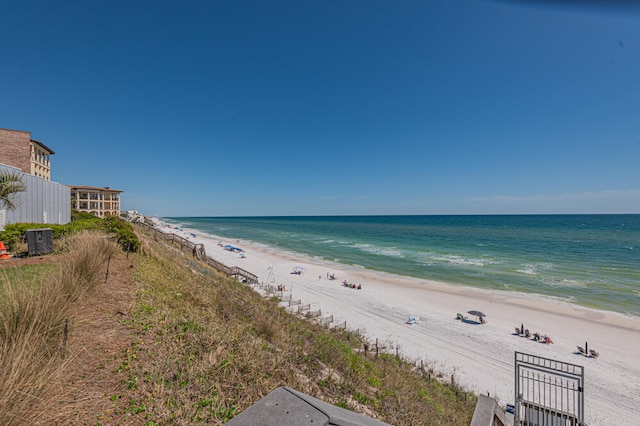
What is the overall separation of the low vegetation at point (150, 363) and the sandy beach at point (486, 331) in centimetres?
577

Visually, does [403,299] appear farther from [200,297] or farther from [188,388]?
[188,388]

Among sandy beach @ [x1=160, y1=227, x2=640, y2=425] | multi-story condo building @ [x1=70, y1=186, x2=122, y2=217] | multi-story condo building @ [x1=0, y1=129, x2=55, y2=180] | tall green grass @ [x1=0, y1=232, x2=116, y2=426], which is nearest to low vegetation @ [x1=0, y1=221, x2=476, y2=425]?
tall green grass @ [x1=0, y1=232, x2=116, y2=426]

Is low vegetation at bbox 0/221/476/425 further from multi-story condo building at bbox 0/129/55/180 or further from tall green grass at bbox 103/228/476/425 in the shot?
multi-story condo building at bbox 0/129/55/180

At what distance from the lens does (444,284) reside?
25359 mm


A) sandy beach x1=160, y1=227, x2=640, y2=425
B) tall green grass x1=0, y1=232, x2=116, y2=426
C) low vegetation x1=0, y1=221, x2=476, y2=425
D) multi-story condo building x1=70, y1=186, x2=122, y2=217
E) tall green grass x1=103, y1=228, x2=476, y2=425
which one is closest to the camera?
tall green grass x1=0, y1=232, x2=116, y2=426

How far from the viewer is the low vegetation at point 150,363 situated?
2.57 meters

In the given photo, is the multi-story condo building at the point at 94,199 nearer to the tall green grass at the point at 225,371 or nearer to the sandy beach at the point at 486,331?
the sandy beach at the point at 486,331

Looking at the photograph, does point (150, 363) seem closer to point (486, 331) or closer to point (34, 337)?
point (34, 337)

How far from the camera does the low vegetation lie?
257 cm

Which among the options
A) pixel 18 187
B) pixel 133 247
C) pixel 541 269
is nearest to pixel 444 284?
pixel 541 269

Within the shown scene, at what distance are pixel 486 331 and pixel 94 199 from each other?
234ft

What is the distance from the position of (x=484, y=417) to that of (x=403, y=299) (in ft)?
59.0

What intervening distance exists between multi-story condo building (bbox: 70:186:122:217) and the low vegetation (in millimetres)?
60104

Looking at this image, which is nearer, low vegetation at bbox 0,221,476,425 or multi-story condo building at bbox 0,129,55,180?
low vegetation at bbox 0,221,476,425
